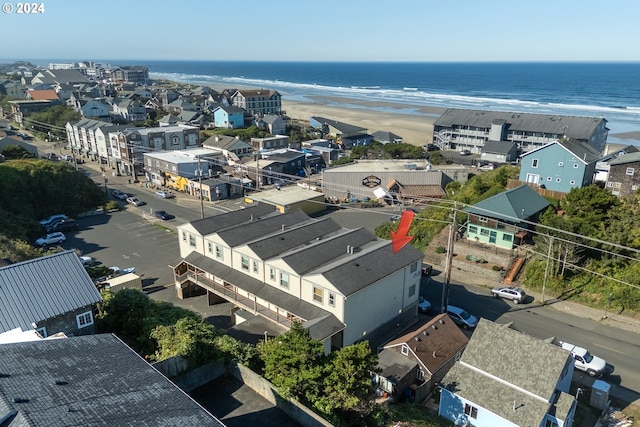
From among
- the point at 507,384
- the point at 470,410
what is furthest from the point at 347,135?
the point at 470,410

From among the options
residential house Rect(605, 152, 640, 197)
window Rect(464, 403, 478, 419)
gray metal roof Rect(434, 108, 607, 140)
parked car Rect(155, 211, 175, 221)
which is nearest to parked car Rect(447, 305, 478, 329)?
window Rect(464, 403, 478, 419)

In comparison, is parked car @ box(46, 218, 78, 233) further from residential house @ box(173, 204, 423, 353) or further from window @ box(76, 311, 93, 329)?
window @ box(76, 311, 93, 329)

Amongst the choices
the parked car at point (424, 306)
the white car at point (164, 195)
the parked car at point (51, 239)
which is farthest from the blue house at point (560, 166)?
the parked car at point (51, 239)

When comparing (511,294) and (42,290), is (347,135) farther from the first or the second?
(42,290)

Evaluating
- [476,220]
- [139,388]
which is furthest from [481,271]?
[139,388]

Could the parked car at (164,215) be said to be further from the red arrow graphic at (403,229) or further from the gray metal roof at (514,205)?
the gray metal roof at (514,205)

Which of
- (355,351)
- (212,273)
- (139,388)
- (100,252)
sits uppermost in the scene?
(139,388)

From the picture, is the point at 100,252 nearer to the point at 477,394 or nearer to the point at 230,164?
the point at 230,164
